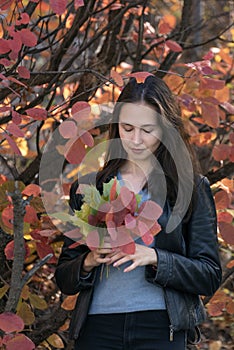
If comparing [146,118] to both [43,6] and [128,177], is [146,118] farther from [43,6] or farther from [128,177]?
[43,6]

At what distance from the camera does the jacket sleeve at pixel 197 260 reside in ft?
6.56

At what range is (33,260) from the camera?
3129mm

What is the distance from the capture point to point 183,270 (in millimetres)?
2016

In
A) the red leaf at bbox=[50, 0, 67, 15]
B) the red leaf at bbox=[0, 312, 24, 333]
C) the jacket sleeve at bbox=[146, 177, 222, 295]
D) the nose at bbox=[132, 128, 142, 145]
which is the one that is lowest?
the red leaf at bbox=[0, 312, 24, 333]

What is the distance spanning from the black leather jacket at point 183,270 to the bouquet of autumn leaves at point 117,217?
7.9 inches

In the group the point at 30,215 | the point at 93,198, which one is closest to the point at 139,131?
the point at 93,198

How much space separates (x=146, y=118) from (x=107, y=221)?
485mm

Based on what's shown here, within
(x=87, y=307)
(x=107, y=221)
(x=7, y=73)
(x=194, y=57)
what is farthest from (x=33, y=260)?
(x=194, y=57)

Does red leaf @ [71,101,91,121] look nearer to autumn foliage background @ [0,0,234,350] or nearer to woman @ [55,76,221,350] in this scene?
autumn foliage background @ [0,0,234,350]

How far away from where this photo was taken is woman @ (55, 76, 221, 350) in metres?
2.01

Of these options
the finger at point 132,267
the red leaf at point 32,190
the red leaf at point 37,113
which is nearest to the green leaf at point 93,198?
the finger at point 132,267

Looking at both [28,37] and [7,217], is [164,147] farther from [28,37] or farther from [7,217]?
[7,217]

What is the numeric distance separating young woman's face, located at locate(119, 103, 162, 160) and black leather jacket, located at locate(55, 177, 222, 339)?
18 centimetres

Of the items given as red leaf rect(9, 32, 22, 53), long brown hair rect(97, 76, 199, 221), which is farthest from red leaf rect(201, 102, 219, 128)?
red leaf rect(9, 32, 22, 53)
